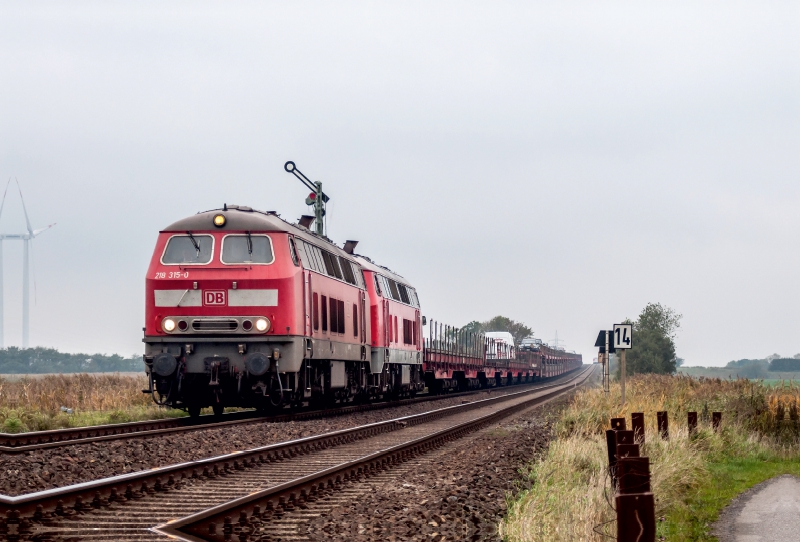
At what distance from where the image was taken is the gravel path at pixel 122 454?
10008 mm

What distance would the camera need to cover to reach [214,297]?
1823cm

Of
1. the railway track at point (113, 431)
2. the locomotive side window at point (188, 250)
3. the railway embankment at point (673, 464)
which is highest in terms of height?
the locomotive side window at point (188, 250)

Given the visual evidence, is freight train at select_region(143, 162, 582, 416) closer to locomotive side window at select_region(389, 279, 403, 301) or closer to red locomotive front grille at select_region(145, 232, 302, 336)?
red locomotive front grille at select_region(145, 232, 302, 336)

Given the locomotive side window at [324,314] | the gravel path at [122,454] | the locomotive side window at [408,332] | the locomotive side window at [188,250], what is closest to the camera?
the gravel path at [122,454]

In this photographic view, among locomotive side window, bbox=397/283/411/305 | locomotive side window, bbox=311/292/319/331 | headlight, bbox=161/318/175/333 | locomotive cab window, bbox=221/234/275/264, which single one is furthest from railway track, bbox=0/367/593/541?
locomotive side window, bbox=397/283/411/305

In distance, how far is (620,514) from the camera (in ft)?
19.0

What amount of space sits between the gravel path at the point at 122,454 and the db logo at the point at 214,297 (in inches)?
94.8

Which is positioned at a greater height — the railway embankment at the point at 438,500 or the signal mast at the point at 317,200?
the signal mast at the point at 317,200

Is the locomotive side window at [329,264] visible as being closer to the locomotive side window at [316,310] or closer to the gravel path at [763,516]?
the locomotive side window at [316,310]

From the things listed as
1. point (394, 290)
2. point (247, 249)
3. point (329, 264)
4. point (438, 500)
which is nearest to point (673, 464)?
point (438, 500)

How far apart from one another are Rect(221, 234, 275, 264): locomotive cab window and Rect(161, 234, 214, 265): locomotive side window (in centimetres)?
30

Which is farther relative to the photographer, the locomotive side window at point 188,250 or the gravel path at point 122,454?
the locomotive side window at point 188,250

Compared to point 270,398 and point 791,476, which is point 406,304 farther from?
point 791,476

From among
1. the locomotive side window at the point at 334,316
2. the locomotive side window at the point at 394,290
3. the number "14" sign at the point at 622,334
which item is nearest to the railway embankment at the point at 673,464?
the number "14" sign at the point at 622,334
